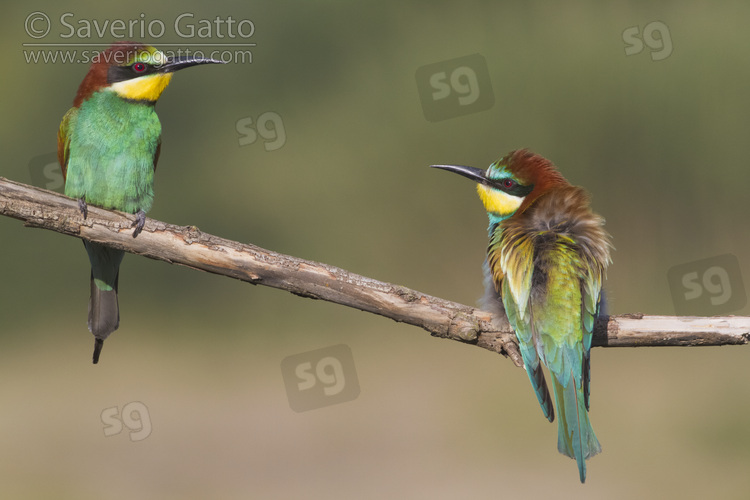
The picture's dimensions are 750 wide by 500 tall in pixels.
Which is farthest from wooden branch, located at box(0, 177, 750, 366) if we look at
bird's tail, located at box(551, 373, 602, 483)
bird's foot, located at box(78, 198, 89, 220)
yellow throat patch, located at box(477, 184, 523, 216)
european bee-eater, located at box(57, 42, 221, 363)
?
yellow throat patch, located at box(477, 184, 523, 216)

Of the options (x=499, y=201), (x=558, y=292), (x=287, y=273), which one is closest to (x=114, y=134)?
(x=287, y=273)

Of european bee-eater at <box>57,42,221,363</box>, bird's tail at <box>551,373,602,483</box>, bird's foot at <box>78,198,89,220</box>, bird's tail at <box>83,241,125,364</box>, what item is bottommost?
bird's tail at <box>551,373,602,483</box>

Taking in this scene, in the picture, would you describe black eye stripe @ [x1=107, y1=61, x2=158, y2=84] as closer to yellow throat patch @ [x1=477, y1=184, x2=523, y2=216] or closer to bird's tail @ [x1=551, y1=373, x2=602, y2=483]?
yellow throat patch @ [x1=477, y1=184, x2=523, y2=216]

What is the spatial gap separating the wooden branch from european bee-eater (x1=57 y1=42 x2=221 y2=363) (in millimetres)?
348

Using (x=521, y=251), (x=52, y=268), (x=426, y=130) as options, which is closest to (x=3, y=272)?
(x=52, y=268)

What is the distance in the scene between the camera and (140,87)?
93.4 inches

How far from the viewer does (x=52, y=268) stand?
5164 mm

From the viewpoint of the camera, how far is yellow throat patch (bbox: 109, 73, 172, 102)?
236 centimetres

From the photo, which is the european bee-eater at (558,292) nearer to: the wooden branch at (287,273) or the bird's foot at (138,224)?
the wooden branch at (287,273)

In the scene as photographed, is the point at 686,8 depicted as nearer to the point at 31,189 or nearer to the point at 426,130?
the point at 426,130

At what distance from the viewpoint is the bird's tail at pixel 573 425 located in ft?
6.28

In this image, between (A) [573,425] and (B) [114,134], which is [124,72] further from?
(A) [573,425]

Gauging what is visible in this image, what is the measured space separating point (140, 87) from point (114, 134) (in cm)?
16

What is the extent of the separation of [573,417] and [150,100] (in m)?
1.48
